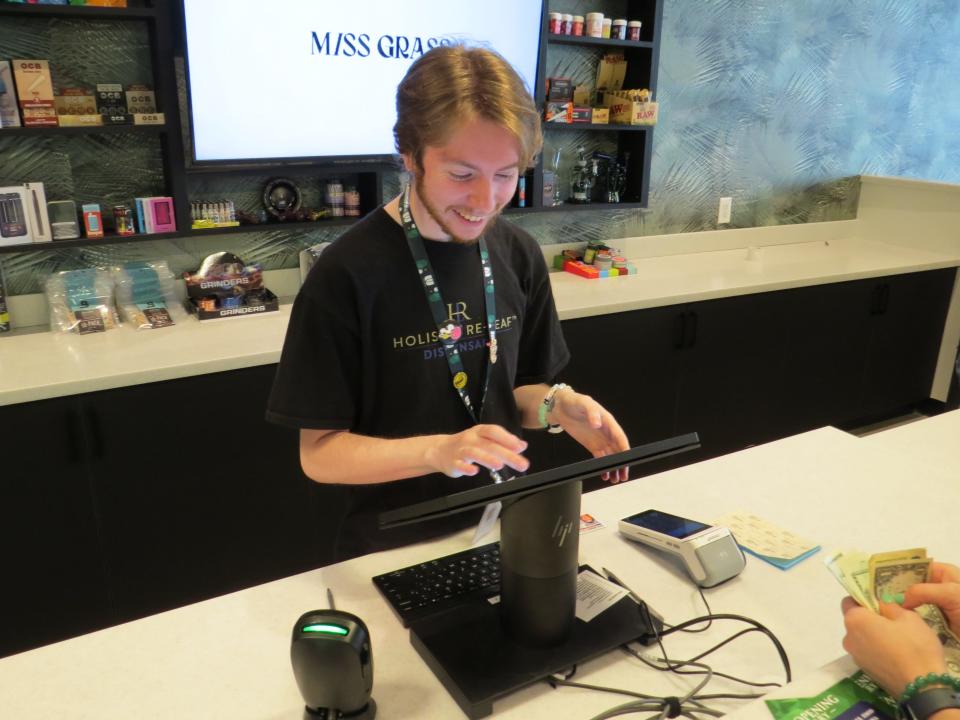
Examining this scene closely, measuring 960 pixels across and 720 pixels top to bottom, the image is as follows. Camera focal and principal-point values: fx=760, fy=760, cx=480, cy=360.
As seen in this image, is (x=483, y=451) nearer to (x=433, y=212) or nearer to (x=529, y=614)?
(x=529, y=614)

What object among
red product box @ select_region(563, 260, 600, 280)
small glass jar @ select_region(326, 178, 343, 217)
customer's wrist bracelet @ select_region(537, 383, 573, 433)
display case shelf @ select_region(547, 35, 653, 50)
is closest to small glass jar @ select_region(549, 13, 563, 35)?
display case shelf @ select_region(547, 35, 653, 50)

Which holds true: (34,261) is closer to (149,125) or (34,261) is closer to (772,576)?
(149,125)

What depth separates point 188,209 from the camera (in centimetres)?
230

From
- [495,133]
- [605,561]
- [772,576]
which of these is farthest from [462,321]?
[772,576]

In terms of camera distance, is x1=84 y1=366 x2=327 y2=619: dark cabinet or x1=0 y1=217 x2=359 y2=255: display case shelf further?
x1=0 y1=217 x2=359 y2=255: display case shelf

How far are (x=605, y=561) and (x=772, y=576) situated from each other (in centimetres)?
25

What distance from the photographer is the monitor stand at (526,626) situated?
2.94 feet

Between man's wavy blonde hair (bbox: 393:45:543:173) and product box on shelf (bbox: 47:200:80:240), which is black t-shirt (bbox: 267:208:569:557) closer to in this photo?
man's wavy blonde hair (bbox: 393:45:543:173)

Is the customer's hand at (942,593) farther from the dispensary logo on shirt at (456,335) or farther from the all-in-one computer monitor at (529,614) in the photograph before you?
the dispensary logo on shirt at (456,335)

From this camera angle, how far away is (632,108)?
296 cm

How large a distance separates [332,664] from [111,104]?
1.94m

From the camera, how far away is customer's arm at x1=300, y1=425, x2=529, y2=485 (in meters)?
0.93

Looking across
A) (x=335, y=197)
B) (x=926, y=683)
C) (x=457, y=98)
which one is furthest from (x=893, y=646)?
(x=335, y=197)

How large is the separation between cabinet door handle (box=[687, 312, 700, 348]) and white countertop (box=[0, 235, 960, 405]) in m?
0.08
